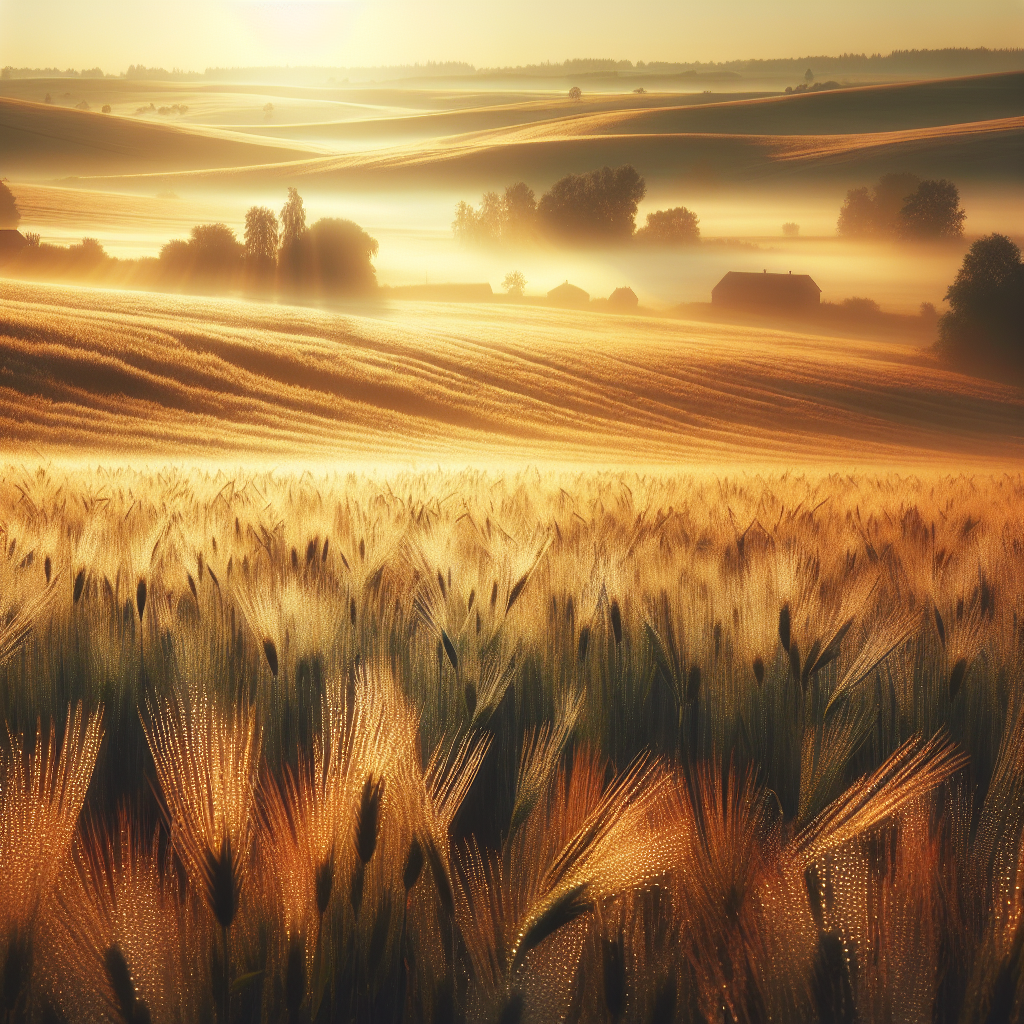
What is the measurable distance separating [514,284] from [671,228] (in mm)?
16116

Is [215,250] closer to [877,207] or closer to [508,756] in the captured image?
[877,207]

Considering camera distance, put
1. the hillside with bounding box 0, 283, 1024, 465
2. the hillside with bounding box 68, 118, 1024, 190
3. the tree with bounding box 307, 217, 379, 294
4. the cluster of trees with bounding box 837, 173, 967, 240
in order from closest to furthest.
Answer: the hillside with bounding box 0, 283, 1024, 465, the tree with bounding box 307, 217, 379, 294, the cluster of trees with bounding box 837, 173, 967, 240, the hillside with bounding box 68, 118, 1024, 190

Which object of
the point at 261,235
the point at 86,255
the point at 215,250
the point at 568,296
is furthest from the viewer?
the point at 568,296

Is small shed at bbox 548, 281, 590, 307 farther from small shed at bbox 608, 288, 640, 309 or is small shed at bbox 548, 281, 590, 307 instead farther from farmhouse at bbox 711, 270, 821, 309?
farmhouse at bbox 711, 270, 821, 309

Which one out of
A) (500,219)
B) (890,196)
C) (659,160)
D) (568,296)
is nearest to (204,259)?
(568,296)

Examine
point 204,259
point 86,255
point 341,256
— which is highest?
point 86,255

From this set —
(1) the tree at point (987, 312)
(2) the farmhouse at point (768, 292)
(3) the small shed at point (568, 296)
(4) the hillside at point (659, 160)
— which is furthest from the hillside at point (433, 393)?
(4) the hillside at point (659, 160)

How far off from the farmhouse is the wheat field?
180ft

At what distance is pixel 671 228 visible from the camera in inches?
2527

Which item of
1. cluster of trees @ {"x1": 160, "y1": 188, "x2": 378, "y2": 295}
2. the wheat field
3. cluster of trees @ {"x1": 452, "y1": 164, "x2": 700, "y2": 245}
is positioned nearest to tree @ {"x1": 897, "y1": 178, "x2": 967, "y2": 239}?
cluster of trees @ {"x1": 452, "y1": 164, "x2": 700, "y2": 245}

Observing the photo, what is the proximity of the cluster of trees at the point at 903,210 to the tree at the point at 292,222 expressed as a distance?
118ft

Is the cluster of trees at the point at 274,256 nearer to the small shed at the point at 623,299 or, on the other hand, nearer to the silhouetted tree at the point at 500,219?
the small shed at the point at 623,299

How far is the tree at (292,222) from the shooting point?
4291cm

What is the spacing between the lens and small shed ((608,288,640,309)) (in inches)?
2093
